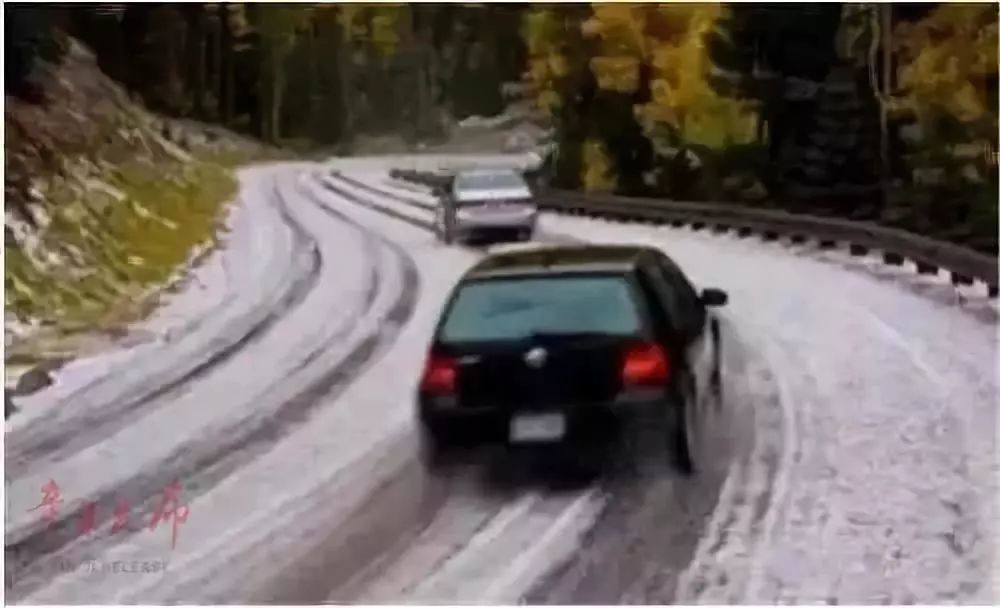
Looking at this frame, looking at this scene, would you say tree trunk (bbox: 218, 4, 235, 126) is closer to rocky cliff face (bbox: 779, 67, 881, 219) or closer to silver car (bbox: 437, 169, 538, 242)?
silver car (bbox: 437, 169, 538, 242)

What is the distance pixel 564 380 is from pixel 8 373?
174cm

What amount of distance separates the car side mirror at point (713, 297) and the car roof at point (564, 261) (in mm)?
227

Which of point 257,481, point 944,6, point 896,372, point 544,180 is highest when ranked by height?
point 944,6

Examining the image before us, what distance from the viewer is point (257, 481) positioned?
4871 mm

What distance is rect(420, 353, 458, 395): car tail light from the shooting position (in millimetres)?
4797

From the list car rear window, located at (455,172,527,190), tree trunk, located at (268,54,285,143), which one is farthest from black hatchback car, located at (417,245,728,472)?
tree trunk, located at (268,54,285,143)

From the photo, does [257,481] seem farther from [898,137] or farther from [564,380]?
[898,137]

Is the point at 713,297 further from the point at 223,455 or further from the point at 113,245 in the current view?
the point at 113,245

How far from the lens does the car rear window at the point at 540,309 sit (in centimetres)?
473

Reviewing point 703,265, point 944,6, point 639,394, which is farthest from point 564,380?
point 944,6

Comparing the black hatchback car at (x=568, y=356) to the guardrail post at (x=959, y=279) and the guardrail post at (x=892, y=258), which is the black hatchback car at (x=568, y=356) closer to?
the guardrail post at (x=892, y=258)

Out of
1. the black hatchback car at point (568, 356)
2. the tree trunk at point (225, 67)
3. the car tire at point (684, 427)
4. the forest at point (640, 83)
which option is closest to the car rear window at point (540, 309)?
the black hatchback car at point (568, 356)

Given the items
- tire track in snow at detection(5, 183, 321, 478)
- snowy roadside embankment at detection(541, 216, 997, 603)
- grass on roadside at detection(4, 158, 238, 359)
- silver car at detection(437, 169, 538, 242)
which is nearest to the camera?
snowy roadside embankment at detection(541, 216, 997, 603)

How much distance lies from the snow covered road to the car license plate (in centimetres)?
16
